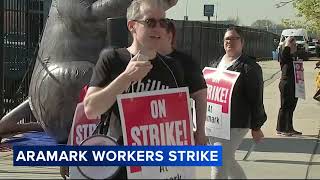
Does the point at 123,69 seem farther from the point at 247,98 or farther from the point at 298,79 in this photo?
the point at 298,79

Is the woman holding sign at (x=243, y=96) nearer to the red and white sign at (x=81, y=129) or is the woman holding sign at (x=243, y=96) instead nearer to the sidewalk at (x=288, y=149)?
the sidewalk at (x=288, y=149)

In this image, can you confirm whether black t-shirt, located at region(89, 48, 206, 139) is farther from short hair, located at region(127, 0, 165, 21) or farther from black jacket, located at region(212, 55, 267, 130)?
black jacket, located at region(212, 55, 267, 130)

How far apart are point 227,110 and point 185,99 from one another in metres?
1.92

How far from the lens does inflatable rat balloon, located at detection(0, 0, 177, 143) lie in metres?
6.78

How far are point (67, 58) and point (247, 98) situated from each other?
9.07 feet

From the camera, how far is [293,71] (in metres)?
10.3

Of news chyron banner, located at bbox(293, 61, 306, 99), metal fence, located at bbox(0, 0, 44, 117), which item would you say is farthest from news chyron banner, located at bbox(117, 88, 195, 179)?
news chyron banner, located at bbox(293, 61, 306, 99)

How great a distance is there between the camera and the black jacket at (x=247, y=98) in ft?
16.4

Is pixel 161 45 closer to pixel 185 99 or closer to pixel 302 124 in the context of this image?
pixel 185 99

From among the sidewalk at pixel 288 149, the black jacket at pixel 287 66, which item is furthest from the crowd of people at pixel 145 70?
the black jacket at pixel 287 66

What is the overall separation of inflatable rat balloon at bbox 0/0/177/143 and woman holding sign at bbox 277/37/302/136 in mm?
4239

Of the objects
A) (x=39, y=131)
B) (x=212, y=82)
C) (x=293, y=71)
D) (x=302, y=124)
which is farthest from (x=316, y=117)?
(x=212, y=82)

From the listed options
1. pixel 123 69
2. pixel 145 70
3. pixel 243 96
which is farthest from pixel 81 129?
pixel 243 96

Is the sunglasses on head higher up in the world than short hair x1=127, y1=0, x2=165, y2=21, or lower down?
lower down
